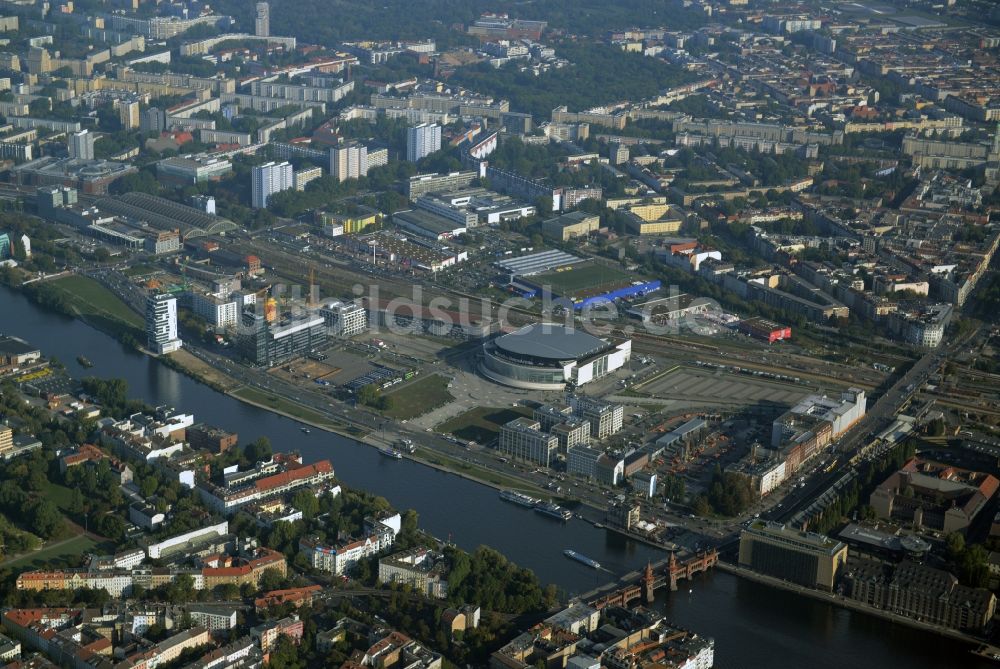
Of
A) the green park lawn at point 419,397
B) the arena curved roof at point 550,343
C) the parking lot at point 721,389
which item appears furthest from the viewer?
the arena curved roof at point 550,343

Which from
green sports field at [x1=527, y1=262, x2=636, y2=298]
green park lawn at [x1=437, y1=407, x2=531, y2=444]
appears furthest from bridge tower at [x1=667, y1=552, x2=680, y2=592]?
green sports field at [x1=527, y1=262, x2=636, y2=298]

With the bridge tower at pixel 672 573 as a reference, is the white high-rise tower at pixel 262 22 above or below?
above

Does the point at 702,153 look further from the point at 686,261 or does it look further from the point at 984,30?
the point at 984,30

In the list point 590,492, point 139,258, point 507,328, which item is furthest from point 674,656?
point 139,258

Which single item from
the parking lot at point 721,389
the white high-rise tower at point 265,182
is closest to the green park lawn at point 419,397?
the parking lot at point 721,389

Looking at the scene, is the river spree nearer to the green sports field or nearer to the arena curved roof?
the arena curved roof

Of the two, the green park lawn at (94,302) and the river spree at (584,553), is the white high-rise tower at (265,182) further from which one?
the river spree at (584,553)

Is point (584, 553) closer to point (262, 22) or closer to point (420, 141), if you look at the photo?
point (420, 141)
